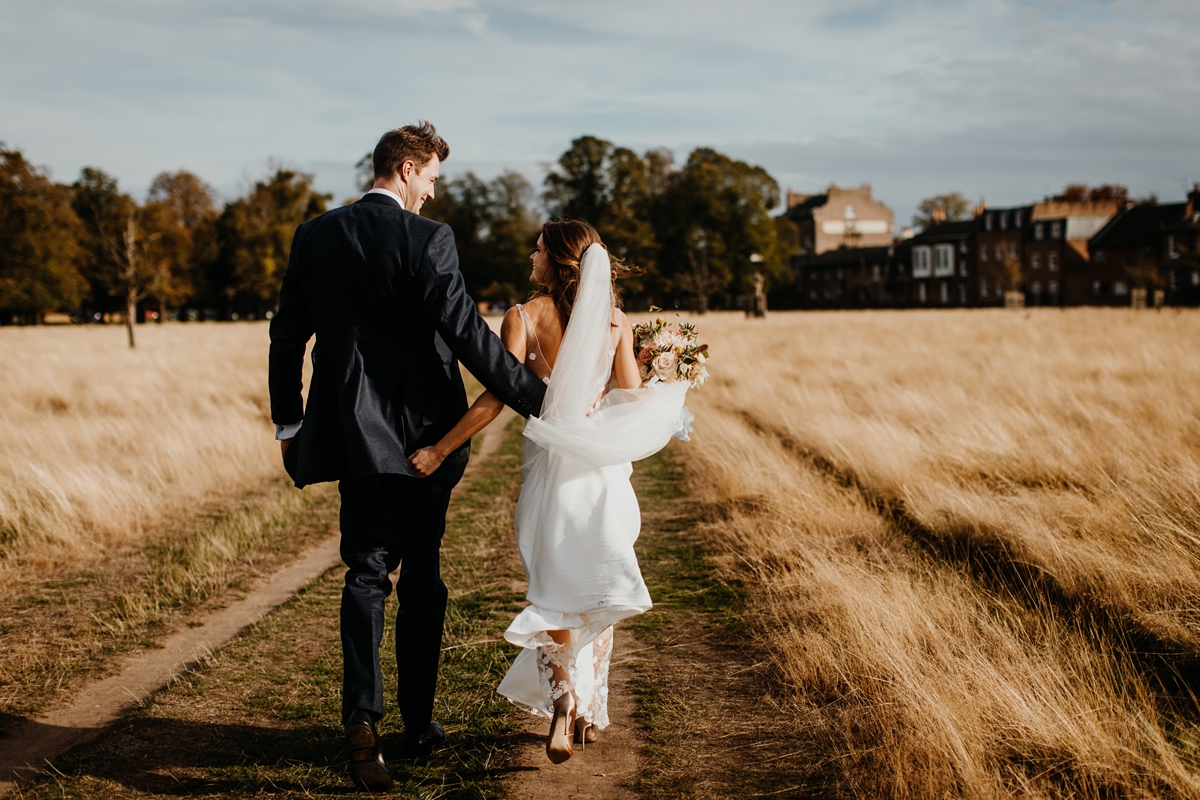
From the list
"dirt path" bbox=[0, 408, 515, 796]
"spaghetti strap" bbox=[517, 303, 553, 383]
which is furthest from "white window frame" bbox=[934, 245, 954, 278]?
"spaghetti strap" bbox=[517, 303, 553, 383]

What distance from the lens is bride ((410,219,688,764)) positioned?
10.8 feet

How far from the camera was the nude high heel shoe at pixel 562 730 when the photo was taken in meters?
3.05

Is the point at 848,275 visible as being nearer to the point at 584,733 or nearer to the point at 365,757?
the point at 584,733

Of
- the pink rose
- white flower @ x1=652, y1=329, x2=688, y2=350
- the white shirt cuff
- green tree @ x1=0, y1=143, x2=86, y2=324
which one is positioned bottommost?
the white shirt cuff

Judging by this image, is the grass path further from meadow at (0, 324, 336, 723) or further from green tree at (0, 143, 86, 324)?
green tree at (0, 143, 86, 324)

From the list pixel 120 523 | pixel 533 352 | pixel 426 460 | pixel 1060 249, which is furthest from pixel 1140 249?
pixel 426 460

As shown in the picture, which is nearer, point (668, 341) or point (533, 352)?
point (533, 352)

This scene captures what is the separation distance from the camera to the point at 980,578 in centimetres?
490

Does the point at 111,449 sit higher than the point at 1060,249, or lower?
lower

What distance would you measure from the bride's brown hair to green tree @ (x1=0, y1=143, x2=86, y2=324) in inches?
1286

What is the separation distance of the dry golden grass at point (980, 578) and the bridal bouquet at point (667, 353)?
146cm

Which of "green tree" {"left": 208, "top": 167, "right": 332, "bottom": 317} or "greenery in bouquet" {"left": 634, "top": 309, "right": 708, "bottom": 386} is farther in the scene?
"green tree" {"left": 208, "top": 167, "right": 332, "bottom": 317}

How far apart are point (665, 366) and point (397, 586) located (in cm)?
144

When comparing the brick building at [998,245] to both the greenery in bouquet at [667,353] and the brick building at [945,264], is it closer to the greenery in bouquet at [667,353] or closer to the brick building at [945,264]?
the brick building at [945,264]
